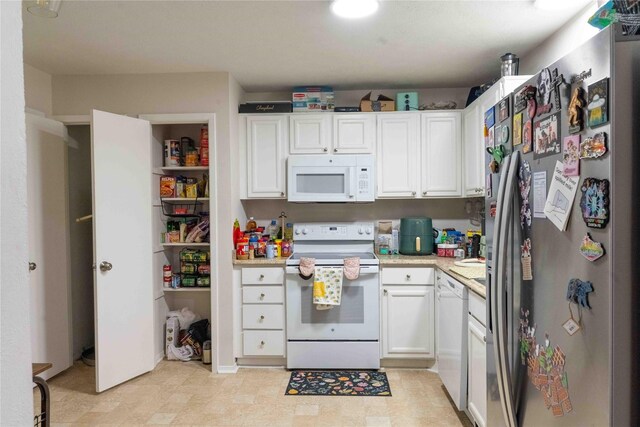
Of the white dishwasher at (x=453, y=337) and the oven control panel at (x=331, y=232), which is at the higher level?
the oven control panel at (x=331, y=232)

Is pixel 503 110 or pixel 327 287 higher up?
pixel 503 110

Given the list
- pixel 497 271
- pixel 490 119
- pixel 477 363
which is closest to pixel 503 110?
pixel 490 119

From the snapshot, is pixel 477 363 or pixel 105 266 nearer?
pixel 477 363

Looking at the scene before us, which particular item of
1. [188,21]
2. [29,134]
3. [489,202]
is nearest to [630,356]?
[489,202]

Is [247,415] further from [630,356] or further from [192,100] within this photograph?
[192,100]

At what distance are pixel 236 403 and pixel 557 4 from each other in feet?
10.0

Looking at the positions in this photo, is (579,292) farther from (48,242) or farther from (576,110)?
(48,242)

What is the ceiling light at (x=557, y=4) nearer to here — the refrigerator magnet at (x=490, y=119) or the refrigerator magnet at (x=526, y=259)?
the refrigerator magnet at (x=490, y=119)

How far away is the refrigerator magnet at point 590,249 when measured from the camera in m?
0.83

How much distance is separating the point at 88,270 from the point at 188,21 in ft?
8.37

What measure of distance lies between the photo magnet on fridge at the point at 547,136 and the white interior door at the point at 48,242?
3.20 m

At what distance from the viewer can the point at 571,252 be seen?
93 cm

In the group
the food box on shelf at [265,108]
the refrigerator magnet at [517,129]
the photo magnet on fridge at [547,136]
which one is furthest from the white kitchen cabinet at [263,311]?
the photo magnet on fridge at [547,136]

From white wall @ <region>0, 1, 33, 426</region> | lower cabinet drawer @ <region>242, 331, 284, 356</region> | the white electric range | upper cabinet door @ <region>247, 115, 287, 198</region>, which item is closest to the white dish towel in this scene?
the white electric range
